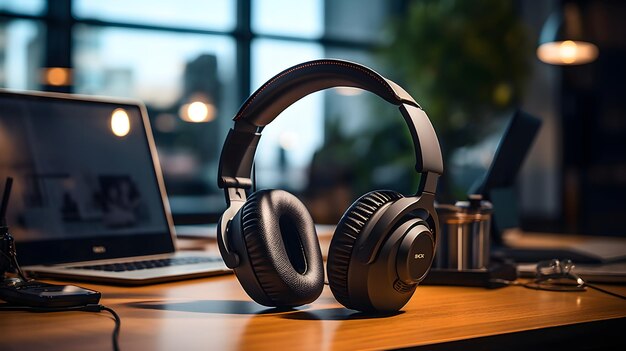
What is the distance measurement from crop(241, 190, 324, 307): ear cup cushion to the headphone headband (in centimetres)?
11

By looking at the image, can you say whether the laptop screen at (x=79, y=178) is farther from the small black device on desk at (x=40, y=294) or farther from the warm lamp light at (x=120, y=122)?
the small black device on desk at (x=40, y=294)

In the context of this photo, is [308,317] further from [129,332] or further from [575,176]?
[575,176]

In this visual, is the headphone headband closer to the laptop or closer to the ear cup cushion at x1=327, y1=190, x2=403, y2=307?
the ear cup cushion at x1=327, y1=190, x2=403, y2=307

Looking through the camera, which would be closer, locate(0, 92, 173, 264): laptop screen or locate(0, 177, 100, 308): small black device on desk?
locate(0, 177, 100, 308): small black device on desk

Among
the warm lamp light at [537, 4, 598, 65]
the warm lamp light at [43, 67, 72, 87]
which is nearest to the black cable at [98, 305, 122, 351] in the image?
the warm lamp light at [537, 4, 598, 65]

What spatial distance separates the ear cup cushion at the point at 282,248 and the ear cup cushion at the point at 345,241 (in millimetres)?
42

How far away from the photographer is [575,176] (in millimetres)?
6688

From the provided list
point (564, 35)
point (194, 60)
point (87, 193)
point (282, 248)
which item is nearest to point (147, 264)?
point (87, 193)

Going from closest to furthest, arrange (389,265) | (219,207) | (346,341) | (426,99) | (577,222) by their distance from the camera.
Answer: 1. (346,341)
2. (389,265)
3. (426,99)
4. (219,207)
5. (577,222)

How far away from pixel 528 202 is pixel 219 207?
116 inches

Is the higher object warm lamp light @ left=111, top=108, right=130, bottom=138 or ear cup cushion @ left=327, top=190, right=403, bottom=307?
warm lamp light @ left=111, top=108, right=130, bottom=138

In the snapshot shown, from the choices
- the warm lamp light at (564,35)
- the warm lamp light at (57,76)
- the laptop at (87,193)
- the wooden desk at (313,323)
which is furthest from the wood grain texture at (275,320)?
the warm lamp light at (57,76)

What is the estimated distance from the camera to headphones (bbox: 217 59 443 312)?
2.68 feet

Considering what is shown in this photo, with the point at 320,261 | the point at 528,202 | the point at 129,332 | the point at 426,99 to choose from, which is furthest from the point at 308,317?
the point at 528,202
